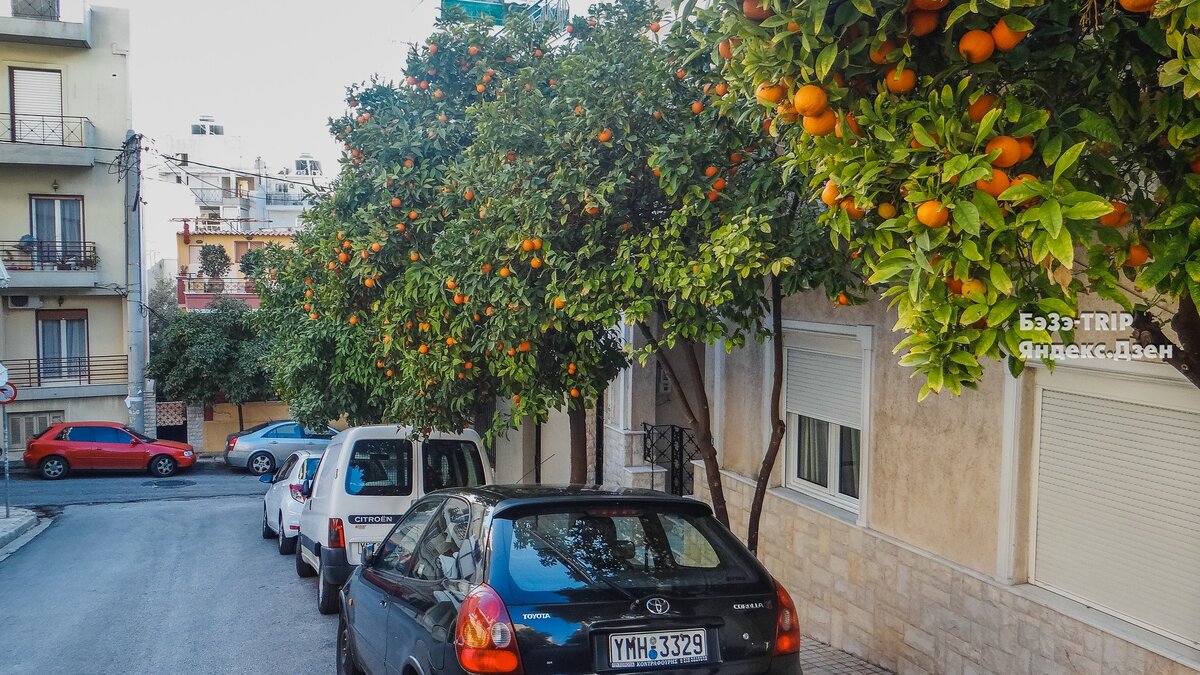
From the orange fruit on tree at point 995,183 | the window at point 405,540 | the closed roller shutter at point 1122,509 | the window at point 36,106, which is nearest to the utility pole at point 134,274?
the window at point 36,106

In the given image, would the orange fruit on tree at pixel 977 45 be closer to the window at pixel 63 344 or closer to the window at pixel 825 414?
the window at pixel 825 414

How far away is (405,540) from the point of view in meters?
5.84

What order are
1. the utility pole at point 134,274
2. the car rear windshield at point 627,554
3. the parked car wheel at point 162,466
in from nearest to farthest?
1. the car rear windshield at point 627,554
2. the parked car wheel at point 162,466
3. the utility pole at point 134,274

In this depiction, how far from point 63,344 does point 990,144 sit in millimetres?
29772

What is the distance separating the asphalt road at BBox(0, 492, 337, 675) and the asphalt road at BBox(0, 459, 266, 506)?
4.66 metres

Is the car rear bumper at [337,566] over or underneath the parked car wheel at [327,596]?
over

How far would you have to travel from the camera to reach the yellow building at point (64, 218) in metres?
26.4

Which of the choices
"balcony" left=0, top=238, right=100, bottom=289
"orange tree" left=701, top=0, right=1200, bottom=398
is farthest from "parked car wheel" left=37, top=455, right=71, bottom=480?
"orange tree" left=701, top=0, right=1200, bottom=398

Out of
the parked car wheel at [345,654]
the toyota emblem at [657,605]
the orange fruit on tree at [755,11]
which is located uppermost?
the orange fruit on tree at [755,11]

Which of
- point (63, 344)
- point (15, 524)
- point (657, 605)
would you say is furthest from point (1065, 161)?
point (63, 344)

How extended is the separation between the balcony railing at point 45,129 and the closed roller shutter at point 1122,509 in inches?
1092

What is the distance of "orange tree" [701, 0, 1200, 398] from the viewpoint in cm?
272

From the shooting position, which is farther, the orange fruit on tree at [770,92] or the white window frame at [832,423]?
the white window frame at [832,423]

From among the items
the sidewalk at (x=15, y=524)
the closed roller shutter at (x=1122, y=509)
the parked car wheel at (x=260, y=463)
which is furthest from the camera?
the parked car wheel at (x=260, y=463)
